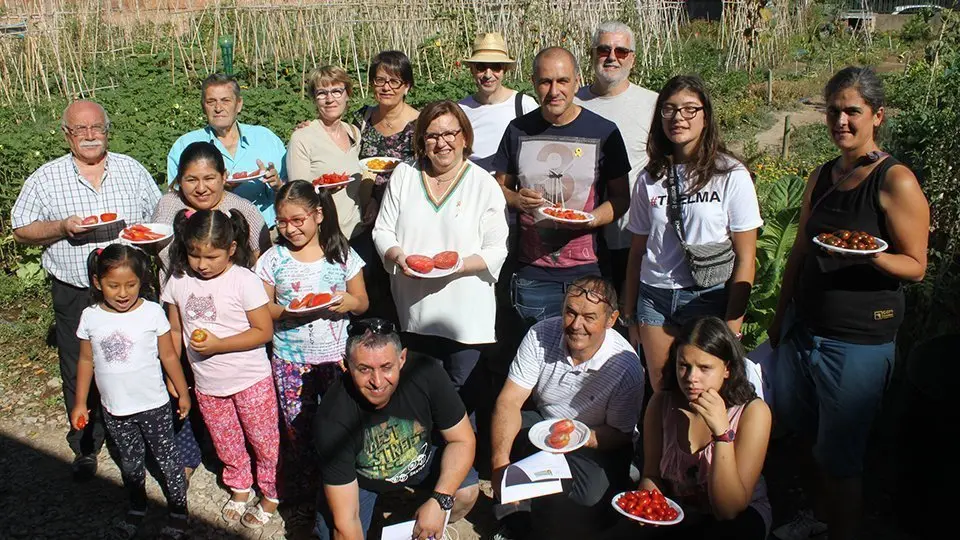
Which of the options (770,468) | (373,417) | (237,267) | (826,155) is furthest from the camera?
(826,155)

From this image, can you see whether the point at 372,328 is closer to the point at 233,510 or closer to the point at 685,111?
the point at 233,510

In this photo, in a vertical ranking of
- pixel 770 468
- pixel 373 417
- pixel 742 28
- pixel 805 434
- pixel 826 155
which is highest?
pixel 742 28

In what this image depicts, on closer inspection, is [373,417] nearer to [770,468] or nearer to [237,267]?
[237,267]

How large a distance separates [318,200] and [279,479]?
1.49 m

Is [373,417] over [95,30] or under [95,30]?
under

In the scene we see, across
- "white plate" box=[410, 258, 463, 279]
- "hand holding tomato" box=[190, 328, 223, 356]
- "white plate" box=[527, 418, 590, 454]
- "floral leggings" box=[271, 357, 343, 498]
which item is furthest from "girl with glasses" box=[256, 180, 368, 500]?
"white plate" box=[527, 418, 590, 454]

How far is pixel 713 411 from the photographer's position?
3.13 m

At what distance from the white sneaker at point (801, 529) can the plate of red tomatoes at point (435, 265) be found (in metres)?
2.00

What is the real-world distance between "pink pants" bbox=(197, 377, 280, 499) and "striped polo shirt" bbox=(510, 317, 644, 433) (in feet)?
4.20

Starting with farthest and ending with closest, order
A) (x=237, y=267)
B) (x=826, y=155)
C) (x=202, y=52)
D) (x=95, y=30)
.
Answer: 1. (x=95, y=30)
2. (x=202, y=52)
3. (x=826, y=155)
4. (x=237, y=267)

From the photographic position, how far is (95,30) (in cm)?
1409

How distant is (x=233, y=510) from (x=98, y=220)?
1.69m

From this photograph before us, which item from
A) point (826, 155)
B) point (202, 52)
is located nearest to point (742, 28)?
point (826, 155)

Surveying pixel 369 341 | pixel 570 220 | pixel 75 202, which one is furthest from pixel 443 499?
pixel 75 202
